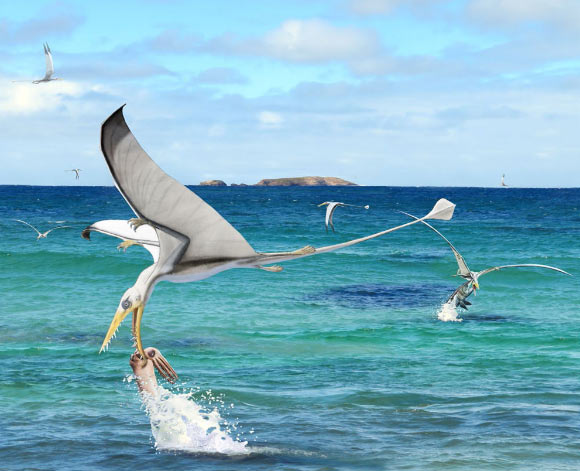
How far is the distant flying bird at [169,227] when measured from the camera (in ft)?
13.8

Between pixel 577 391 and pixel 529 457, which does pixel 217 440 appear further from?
pixel 577 391

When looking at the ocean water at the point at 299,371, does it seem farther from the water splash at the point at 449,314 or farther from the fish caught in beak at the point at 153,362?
the fish caught in beak at the point at 153,362

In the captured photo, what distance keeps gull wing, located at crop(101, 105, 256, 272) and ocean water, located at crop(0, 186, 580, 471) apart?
502 centimetres

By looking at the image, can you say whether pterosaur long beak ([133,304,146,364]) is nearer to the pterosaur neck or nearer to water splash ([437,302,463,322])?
the pterosaur neck

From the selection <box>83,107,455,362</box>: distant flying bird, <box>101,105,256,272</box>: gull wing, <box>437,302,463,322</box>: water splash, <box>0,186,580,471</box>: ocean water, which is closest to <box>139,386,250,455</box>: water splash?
<box>0,186,580,471</box>: ocean water

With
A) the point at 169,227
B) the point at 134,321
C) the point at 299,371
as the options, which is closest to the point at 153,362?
the point at 134,321

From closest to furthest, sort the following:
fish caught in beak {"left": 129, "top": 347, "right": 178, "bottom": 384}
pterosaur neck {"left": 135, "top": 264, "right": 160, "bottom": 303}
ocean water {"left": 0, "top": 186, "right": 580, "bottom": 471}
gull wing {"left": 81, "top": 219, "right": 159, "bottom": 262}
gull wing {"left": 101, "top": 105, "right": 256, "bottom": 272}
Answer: gull wing {"left": 101, "top": 105, "right": 256, "bottom": 272} < pterosaur neck {"left": 135, "top": 264, "right": 160, "bottom": 303} < fish caught in beak {"left": 129, "top": 347, "right": 178, "bottom": 384} < gull wing {"left": 81, "top": 219, "right": 159, "bottom": 262} < ocean water {"left": 0, "top": 186, "right": 580, "bottom": 471}

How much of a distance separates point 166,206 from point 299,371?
38.0 feet

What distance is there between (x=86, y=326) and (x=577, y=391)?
13.0 m

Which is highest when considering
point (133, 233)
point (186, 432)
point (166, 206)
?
point (166, 206)

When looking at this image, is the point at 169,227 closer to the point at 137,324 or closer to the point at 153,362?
the point at 137,324

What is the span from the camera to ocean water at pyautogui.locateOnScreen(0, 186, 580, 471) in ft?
33.9

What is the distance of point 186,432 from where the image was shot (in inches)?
422

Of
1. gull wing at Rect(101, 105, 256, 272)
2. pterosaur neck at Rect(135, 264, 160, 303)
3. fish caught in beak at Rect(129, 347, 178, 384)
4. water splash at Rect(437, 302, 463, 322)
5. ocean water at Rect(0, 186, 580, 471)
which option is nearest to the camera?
gull wing at Rect(101, 105, 256, 272)
